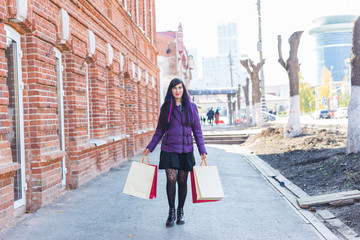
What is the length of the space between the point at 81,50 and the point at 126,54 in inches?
185

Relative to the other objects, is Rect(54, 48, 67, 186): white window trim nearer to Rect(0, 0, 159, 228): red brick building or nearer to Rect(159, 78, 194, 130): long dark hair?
Rect(0, 0, 159, 228): red brick building

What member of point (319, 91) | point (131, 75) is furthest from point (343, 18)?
point (131, 75)

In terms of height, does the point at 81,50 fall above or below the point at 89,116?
above

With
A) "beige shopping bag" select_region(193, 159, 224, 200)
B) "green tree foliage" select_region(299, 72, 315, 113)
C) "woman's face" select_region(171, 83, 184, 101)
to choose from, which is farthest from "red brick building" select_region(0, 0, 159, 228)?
"green tree foliage" select_region(299, 72, 315, 113)

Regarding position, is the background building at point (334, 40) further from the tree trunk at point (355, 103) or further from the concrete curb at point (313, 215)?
the concrete curb at point (313, 215)

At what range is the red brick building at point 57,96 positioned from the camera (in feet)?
17.2

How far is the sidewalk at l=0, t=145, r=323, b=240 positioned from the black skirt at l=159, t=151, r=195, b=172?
2.46 feet

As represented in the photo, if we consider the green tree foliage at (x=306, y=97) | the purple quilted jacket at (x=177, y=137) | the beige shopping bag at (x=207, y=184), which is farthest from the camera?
the green tree foliage at (x=306, y=97)

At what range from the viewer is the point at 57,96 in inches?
285

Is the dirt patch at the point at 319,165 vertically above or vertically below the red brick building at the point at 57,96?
below

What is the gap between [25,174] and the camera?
5.72 meters

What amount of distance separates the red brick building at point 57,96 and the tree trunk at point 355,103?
550cm

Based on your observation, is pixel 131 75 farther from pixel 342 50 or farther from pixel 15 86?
pixel 342 50

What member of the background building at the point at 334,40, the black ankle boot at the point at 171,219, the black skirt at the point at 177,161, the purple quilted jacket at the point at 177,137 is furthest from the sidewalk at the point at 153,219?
→ the background building at the point at 334,40
